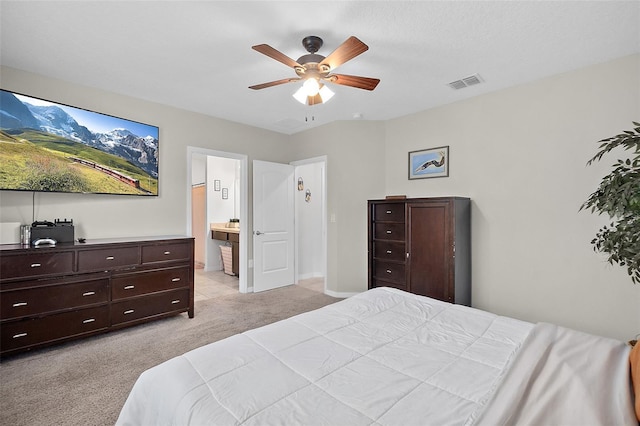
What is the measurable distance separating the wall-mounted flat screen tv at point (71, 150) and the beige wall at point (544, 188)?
148 inches

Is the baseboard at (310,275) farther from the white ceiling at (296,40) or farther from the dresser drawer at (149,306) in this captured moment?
the white ceiling at (296,40)

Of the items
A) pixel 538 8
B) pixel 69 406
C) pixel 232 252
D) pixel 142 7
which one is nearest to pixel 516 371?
pixel 538 8

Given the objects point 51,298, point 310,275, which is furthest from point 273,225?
point 51,298

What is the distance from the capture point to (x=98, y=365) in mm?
2434

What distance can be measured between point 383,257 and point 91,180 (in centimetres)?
352

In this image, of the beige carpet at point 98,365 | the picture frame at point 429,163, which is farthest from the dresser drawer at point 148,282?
the picture frame at point 429,163

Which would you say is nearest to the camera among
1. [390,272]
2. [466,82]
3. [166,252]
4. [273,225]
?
[466,82]

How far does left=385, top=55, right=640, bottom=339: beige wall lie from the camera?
8.87 ft

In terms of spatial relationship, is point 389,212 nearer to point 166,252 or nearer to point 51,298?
point 166,252

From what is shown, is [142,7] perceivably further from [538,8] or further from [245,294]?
[245,294]

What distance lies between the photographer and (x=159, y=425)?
1108 millimetres

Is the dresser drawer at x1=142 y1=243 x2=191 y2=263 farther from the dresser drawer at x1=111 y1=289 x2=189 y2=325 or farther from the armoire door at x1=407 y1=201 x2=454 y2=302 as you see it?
the armoire door at x1=407 y1=201 x2=454 y2=302

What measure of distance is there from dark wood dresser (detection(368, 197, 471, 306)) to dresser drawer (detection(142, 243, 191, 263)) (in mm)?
2340

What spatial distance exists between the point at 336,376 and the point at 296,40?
2.40 metres
